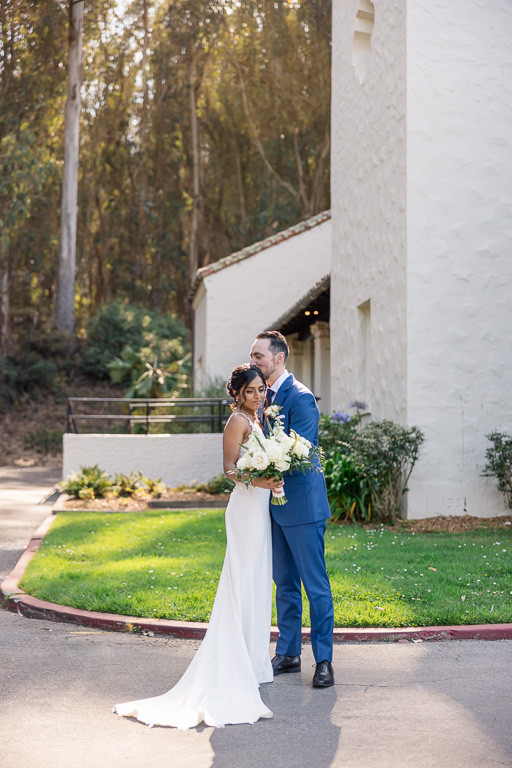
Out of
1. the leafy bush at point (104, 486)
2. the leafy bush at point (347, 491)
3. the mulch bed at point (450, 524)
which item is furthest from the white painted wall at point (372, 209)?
the leafy bush at point (104, 486)

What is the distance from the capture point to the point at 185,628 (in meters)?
6.56

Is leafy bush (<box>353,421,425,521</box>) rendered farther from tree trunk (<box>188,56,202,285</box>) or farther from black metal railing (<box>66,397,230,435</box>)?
tree trunk (<box>188,56,202,285</box>)

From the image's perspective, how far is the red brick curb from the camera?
6363mm

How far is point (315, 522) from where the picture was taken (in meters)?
5.34

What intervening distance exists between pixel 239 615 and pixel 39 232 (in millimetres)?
36338

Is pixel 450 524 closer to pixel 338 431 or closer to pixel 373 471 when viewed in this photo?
pixel 373 471

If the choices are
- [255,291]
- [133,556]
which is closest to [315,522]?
[133,556]

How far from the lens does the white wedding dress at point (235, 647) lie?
4.63 meters

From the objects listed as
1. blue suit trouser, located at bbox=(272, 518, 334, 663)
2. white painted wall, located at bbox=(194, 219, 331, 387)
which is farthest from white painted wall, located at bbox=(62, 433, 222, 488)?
blue suit trouser, located at bbox=(272, 518, 334, 663)

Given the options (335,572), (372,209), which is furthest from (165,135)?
(335,572)

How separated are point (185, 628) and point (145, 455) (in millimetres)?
11660

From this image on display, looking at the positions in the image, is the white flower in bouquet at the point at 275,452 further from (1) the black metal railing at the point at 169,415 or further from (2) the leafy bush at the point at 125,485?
(1) the black metal railing at the point at 169,415

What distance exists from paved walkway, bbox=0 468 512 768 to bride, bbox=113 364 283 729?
0.13 metres

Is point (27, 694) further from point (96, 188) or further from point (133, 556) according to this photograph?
point (96, 188)
